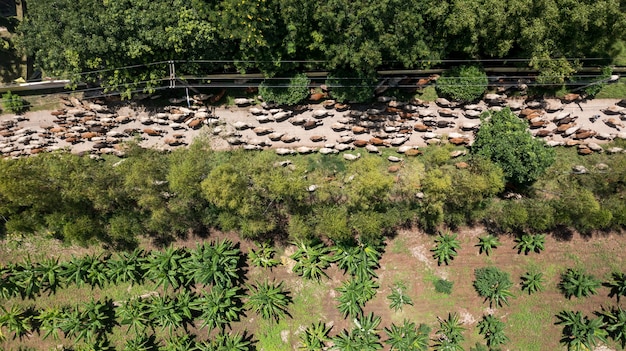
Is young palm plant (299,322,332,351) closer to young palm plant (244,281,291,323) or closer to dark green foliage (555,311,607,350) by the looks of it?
young palm plant (244,281,291,323)

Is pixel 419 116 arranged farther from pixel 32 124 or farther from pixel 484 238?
pixel 32 124

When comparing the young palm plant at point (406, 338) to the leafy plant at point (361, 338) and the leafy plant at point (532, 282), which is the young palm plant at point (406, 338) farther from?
the leafy plant at point (532, 282)

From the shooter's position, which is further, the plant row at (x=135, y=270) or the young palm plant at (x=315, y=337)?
the young palm plant at (x=315, y=337)

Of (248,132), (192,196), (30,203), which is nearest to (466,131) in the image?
(248,132)

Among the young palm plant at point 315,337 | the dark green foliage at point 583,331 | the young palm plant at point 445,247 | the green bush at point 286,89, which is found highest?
the green bush at point 286,89

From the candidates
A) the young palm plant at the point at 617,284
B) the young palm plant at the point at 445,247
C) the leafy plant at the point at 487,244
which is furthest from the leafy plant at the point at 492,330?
the young palm plant at the point at 617,284

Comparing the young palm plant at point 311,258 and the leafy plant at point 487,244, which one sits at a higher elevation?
the leafy plant at point 487,244

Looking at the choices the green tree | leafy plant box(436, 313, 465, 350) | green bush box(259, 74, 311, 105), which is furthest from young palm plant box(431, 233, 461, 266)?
green bush box(259, 74, 311, 105)

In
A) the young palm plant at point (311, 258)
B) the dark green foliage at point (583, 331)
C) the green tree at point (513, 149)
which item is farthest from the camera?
the young palm plant at point (311, 258)
